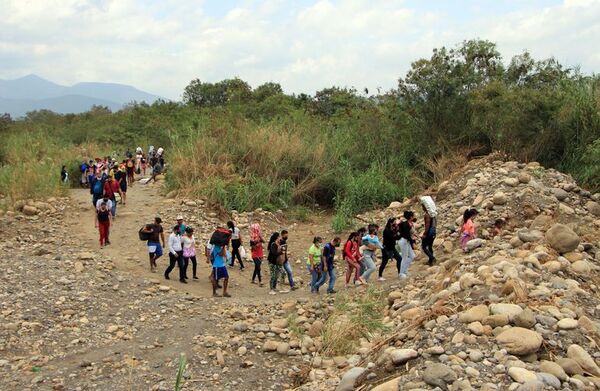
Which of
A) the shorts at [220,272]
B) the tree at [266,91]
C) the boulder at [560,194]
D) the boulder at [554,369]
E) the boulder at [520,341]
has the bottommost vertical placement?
the shorts at [220,272]

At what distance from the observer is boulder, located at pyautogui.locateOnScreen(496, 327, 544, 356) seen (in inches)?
195

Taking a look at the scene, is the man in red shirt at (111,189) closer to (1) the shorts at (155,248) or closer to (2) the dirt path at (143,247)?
(2) the dirt path at (143,247)

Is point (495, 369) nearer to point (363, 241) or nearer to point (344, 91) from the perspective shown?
point (363, 241)

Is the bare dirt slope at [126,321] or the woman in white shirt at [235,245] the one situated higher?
the woman in white shirt at [235,245]

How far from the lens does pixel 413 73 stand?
16.8m

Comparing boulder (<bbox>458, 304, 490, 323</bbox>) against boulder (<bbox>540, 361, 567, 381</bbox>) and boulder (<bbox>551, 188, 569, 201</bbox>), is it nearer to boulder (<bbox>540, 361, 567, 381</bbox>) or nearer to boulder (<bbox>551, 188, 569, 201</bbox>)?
boulder (<bbox>540, 361, 567, 381</bbox>)

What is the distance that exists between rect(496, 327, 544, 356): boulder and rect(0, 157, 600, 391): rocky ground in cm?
1

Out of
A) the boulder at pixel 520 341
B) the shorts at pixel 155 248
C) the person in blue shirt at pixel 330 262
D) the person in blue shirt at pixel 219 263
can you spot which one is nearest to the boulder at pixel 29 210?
the shorts at pixel 155 248

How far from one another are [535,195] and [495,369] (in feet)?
25.9

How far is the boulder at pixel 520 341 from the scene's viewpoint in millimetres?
4961

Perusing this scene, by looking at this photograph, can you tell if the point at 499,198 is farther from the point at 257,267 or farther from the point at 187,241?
the point at 187,241

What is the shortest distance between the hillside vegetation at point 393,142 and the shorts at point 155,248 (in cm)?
390

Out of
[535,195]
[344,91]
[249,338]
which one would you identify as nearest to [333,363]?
[249,338]

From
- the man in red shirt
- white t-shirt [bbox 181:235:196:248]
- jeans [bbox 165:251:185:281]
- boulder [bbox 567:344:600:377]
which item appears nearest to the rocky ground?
boulder [bbox 567:344:600:377]
